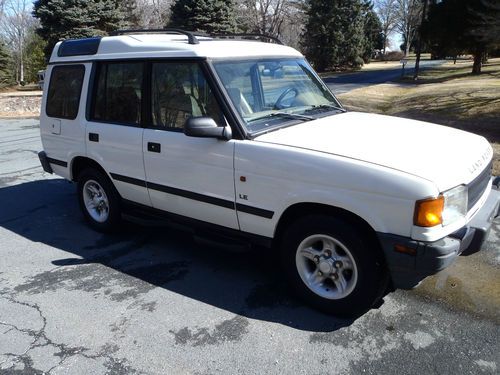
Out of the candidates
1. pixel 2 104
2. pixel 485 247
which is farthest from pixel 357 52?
pixel 485 247

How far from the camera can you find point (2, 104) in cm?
1933

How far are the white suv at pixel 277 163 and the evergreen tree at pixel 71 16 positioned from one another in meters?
20.7

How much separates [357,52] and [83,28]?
30.4 meters

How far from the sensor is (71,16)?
23.1m

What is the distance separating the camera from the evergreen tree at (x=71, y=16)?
23.1 m

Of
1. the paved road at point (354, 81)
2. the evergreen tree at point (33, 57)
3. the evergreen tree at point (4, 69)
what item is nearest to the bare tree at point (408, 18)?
the paved road at point (354, 81)

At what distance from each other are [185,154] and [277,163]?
917 mm

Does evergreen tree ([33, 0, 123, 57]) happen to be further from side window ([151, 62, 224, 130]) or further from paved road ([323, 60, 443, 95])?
side window ([151, 62, 224, 130])

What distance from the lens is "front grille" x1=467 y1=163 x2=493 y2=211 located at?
10.4ft

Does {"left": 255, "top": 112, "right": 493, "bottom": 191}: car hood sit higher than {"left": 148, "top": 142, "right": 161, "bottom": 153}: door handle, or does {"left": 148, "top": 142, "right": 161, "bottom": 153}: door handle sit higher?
{"left": 255, "top": 112, "right": 493, "bottom": 191}: car hood

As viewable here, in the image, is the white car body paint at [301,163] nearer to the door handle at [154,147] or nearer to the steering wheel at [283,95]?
the door handle at [154,147]

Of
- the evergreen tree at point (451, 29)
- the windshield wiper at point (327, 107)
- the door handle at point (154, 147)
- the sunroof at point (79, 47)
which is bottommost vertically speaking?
the door handle at point (154, 147)

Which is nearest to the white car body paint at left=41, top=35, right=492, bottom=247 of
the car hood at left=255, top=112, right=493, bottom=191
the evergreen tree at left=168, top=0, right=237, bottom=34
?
the car hood at left=255, top=112, right=493, bottom=191

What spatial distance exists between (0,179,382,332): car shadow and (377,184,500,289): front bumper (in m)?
0.65
